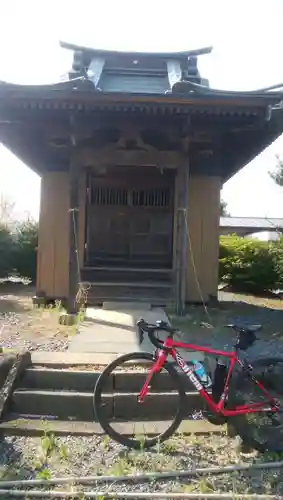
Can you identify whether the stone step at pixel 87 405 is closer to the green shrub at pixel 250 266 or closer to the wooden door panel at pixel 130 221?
the wooden door panel at pixel 130 221

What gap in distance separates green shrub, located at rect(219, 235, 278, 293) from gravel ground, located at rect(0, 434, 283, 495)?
33.3 ft

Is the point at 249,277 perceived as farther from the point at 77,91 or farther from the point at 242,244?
the point at 77,91

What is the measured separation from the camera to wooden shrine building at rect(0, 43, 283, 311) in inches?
243

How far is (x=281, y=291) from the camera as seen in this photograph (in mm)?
13766

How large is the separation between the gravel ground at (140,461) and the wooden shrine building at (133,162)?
378 centimetres

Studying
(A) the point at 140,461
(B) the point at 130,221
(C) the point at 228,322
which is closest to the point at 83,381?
(A) the point at 140,461

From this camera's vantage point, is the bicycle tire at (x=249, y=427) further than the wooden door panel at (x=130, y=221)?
No

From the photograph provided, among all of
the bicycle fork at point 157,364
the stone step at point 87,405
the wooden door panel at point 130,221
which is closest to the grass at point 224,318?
the wooden door panel at point 130,221

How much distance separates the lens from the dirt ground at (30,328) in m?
5.19

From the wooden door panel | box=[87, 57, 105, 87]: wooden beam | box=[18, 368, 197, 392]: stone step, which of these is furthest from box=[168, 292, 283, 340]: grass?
box=[87, 57, 105, 87]: wooden beam

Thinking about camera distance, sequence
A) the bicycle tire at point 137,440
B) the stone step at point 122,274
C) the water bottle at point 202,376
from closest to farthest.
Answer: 1. the bicycle tire at point 137,440
2. the water bottle at point 202,376
3. the stone step at point 122,274

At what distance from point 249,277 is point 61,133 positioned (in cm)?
810

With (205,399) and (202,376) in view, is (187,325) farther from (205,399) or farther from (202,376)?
(205,399)

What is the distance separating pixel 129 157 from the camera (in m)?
7.14
